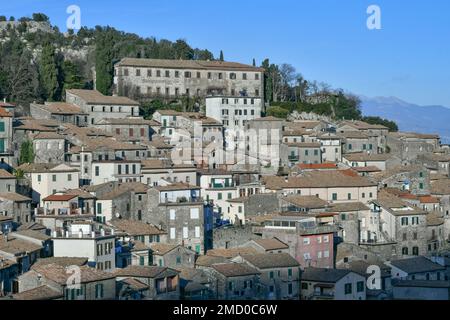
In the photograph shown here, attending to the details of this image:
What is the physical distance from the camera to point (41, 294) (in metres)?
32.8

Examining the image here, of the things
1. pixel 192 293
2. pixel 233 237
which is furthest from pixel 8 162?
pixel 192 293

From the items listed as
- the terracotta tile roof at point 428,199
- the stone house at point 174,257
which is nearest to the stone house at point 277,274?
the stone house at point 174,257

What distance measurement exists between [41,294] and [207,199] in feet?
61.6

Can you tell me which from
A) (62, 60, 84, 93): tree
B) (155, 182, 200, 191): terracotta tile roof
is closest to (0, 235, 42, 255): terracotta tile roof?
(155, 182, 200, 191): terracotta tile roof

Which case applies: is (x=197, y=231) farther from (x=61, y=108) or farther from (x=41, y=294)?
(x=61, y=108)

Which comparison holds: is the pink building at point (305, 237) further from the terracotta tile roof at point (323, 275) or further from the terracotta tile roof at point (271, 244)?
the terracotta tile roof at point (323, 275)

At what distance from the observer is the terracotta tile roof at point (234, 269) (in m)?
39.6

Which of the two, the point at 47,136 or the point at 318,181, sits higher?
the point at 47,136

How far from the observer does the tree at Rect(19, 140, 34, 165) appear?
171 ft

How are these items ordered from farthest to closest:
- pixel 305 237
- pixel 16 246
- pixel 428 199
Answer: pixel 428 199
pixel 305 237
pixel 16 246

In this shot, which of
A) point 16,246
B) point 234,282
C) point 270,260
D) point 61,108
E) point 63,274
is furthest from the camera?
point 61,108

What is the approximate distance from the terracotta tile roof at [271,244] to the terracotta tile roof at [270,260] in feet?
4.16

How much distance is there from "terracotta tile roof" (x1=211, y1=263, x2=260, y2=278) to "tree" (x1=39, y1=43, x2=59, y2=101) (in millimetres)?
28342

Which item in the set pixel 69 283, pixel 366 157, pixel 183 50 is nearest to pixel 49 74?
pixel 183 50
